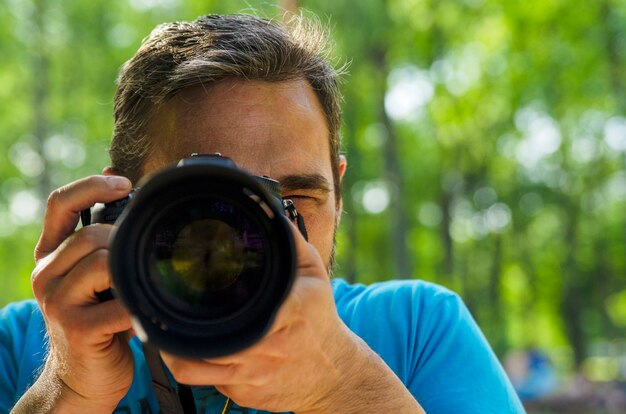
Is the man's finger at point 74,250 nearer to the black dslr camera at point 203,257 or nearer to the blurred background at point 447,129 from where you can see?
the black dslr camera at point 203,257

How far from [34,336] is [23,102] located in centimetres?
1653

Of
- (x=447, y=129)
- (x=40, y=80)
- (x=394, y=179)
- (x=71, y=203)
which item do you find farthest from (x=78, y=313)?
(x=447, y=129)

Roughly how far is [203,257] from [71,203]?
0.35 metres

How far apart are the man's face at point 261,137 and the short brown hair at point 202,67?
0.04 m

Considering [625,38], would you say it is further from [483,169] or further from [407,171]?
[407,171]

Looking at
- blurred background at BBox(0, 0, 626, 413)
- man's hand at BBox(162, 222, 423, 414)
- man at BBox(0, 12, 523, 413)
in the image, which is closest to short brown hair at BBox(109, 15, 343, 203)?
man at BBox(0, 12, 523, 413)

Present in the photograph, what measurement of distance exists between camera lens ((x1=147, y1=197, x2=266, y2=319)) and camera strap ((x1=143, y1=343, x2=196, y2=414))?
34 cm

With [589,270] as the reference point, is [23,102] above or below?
above

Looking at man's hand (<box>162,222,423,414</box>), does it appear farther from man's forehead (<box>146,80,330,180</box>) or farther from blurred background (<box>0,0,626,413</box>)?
blurred background (<box>0,0,626,413</box>)

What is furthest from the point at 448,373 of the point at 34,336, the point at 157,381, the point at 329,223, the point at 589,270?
the point at 589,270

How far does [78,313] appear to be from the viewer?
164cm

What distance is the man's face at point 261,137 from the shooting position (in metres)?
2.01

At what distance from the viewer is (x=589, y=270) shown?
Result: 1112 inches

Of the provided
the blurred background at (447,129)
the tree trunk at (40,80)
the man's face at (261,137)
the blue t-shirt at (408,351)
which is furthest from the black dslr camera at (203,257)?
the tree trunk at (40,80)
